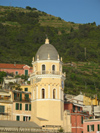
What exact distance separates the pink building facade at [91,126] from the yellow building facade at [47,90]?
148 inches

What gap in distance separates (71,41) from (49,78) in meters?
121

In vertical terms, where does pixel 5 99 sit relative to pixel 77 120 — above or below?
above

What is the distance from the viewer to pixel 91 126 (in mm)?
78312

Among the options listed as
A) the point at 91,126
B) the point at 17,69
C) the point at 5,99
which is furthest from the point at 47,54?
the point at 17,69

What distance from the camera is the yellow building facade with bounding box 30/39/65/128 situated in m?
77.4

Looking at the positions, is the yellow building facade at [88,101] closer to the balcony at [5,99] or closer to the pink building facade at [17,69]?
the balcony at [5,99]

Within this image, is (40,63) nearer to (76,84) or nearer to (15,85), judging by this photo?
(15,85)

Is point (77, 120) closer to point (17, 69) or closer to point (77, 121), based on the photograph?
point (77, 121)

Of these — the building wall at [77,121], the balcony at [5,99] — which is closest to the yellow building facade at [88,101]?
the building wall at [77,121]

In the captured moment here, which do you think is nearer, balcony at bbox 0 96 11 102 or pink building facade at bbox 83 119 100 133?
pink building facade at bbox 83 119 100 133

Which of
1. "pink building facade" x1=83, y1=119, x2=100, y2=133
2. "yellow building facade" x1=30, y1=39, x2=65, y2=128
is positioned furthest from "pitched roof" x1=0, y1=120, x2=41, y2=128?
"pink building facade" x1=83, y1=119, x2=100, y2=133

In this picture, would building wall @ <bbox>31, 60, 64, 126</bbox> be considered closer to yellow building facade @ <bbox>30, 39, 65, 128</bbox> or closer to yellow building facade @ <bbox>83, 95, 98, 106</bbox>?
yellow building facade @ <bbox>30, 39, 65, 128</bbox>

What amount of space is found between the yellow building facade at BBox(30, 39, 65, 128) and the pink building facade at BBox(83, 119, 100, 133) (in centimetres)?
377

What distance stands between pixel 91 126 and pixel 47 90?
819cm
